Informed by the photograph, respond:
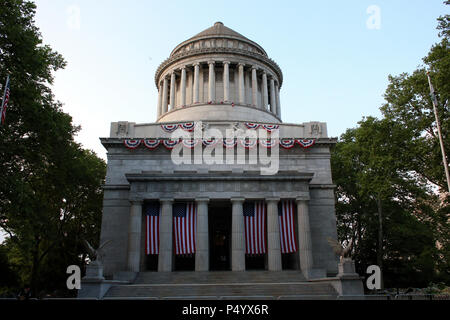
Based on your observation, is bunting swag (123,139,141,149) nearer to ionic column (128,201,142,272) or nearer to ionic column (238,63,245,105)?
ionic column (128,201,142,272)

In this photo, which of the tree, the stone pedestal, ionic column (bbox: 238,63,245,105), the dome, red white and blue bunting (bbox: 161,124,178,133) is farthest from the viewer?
ionic column (bbox: 238,63,245,105)

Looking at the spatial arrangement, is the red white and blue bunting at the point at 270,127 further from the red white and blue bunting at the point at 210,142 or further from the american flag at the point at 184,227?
the american flag at the point at 184,227

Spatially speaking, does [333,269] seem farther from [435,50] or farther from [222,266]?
[435,50]

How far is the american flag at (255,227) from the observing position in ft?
90.9

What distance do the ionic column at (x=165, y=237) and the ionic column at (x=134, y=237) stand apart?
1.74 meters

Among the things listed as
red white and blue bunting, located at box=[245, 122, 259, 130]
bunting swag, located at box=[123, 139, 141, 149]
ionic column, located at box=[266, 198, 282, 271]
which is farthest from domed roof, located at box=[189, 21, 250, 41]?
ionic column, located at box=[266, 198, 282, 271]

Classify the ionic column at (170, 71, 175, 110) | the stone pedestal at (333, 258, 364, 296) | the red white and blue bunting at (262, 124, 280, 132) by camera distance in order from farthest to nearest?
the ionic column at (170, 71, 175, 110)
the red white and blue bunting at (262, 124, 280, 132)
the stone pedestal at (333, 258, 364, 296)

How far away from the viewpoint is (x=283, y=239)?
27938 mm

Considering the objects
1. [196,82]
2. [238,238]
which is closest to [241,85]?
[196,82]

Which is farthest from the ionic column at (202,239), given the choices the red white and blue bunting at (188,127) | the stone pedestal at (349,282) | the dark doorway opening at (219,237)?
the stone pedestal at (349,282)

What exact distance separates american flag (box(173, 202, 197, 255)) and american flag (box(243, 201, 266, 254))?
435 cm

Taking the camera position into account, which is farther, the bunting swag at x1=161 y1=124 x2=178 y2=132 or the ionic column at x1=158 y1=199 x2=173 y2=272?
the bunting swag at x1=161 y1=124 x2=178 y2=132

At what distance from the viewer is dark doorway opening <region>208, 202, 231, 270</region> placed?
32.3 meters
